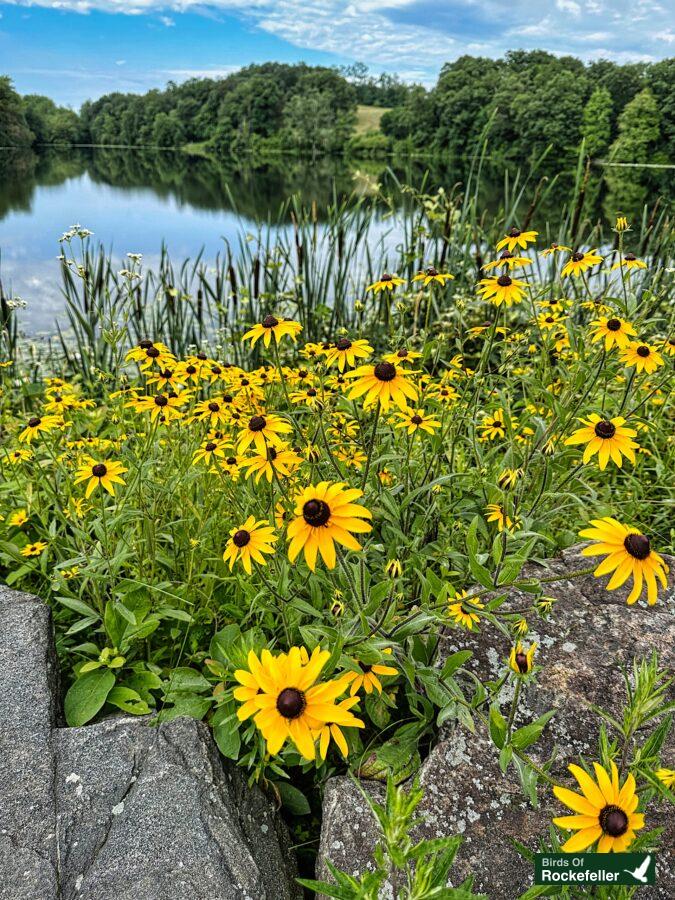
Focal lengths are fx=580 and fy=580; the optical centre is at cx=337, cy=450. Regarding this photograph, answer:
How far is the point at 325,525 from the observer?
133 centimetres

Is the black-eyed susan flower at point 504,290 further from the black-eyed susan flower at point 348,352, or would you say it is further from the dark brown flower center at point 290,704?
the dark brown flower center at point 290,704

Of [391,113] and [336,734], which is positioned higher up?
[391,113]

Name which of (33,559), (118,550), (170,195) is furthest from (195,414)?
(170,195)

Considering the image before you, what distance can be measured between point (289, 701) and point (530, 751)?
43.7 inches

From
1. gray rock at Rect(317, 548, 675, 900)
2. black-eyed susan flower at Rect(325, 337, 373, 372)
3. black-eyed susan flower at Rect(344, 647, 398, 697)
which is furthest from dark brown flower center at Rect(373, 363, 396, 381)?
gray rock at Rect(317, 548, 675, 900)

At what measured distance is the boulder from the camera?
1.52 metres

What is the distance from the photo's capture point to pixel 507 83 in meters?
32.0

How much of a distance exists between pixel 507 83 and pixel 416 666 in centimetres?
3782

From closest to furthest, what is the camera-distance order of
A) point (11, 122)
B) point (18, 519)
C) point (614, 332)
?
point (614, 332) < point (18, 519) < point (11, 122)

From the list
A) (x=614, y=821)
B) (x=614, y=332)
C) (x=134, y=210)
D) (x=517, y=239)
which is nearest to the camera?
(x=614, y=821)

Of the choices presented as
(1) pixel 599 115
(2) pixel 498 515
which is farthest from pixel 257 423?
(1) pixel 599 115

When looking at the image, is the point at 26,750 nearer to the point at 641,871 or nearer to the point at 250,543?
the point at 250,543

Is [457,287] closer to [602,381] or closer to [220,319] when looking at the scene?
[220,319]

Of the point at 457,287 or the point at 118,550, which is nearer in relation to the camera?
the point at 118,550
